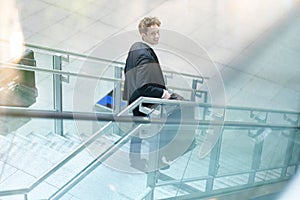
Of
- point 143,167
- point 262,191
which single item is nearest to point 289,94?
point 262,191

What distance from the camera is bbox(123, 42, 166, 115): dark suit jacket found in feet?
10.7

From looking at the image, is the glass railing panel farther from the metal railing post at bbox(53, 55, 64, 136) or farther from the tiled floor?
the tiled floor

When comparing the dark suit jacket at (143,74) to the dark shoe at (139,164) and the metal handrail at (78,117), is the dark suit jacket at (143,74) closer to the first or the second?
the metal handrail at (78,117)

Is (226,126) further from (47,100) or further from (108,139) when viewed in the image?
(47,100)

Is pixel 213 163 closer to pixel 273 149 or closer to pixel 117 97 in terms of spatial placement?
pixel 273 149

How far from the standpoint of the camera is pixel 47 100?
482 cm

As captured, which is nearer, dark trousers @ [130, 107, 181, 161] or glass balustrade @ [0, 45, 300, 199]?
glass balustrade @ [0, 45, 300, 199]

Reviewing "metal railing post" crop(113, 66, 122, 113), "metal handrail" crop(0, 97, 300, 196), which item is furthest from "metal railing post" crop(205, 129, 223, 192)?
"metal railing post" crop(113, 66, 122, 113)

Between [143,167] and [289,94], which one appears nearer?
[143,167]

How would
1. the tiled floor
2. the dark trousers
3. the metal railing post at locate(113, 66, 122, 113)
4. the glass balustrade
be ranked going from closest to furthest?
1. the glass balustrade
2. the dark trousers
3. the metal railing post at locate(113, 66, 122, 113)
4. the tiled floor

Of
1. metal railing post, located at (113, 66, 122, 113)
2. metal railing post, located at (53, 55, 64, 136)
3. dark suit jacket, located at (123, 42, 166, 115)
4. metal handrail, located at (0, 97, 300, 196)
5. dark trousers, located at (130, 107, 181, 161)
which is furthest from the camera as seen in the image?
metal railing post, located at (113, 66, 122, 113)

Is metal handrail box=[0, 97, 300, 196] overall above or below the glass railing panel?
above

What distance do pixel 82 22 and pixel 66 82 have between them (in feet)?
9.20

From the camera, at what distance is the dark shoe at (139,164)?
332 cm
